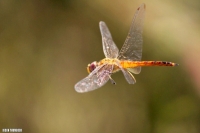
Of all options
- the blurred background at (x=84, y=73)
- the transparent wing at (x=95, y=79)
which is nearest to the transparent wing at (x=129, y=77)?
the transparent wing at (x=95, y=79)

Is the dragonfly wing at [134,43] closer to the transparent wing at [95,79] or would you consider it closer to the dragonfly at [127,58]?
the dragonfly at [127,58]

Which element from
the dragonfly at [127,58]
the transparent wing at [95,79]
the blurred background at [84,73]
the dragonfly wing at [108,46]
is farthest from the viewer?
the blurred background at [84,73]

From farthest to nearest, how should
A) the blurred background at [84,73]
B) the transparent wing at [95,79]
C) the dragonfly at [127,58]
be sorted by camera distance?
the blurred background at [84,73] → the dragonfly at [127,58] → the transparent wing at [95,79]

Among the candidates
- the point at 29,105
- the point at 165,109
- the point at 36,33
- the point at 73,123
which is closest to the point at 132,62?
the point at 165,109

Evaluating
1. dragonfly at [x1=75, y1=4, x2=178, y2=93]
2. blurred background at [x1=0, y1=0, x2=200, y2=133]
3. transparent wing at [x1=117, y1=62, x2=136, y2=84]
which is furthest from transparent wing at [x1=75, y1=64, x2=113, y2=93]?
blurred background at [x1=0, y1=0, x2=200, y2=133]

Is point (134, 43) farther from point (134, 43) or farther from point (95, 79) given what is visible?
point (95, 79)

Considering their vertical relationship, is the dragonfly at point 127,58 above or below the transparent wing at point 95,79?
above

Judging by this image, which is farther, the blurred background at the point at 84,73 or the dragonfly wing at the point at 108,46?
the blurred background at the point at 84,73
